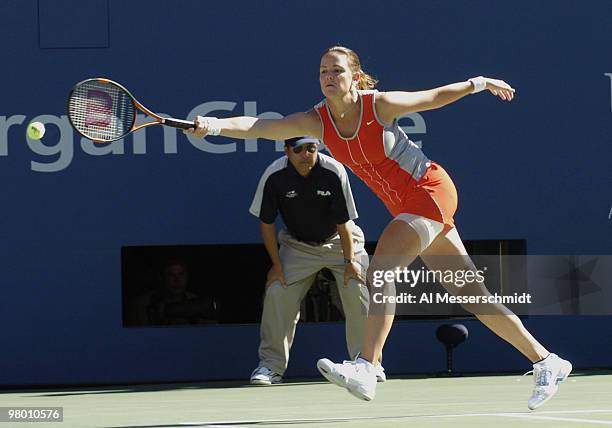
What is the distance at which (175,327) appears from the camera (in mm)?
8695

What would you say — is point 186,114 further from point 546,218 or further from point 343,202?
point 546,218

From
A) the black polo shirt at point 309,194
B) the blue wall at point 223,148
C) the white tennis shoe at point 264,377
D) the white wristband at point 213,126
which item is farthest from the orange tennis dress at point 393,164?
the blue wall at point 223,148

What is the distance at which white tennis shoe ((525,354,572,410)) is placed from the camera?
18.4 feet

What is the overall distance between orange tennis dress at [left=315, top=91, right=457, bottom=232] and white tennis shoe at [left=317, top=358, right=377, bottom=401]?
0.72 metres

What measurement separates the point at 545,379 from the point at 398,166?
1132 mm

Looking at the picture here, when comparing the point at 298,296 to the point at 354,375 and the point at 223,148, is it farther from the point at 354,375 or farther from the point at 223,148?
the point at 354,375

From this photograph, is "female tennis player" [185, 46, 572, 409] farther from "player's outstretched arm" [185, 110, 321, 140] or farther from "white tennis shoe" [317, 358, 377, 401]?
"white tennis shoe" [317, 358, 377, 401]

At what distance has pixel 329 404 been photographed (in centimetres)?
650

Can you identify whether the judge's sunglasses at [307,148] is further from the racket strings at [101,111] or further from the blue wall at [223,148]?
the racket strings at [101,111]

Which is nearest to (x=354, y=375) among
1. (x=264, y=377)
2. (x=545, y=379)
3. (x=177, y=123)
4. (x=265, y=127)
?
(x=545, y=379)

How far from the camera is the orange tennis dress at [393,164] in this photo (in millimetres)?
5641

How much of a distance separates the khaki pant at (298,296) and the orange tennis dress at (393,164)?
264 centimetres

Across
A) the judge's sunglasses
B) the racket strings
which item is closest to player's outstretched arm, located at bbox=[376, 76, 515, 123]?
the racket strings

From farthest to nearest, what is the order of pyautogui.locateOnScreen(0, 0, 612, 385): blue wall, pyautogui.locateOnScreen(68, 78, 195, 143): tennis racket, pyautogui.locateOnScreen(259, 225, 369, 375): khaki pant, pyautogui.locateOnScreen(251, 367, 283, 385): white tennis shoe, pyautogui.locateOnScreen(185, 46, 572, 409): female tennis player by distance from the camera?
pyautogui.locateOnScreen(0, 0, 612, 385): blue wall, pyautogui.locateOnScreen(259, 225, 369, 375): khaki pant, pyautogui.locateOnScreen(251, 367, 283, 385): white tennis shoe, pyautogui.locateOnScreen(68, 78, 195, 143): tennis racket, pyautogui.locateOnScreen(185, 46, 572, 409): female tennis player
